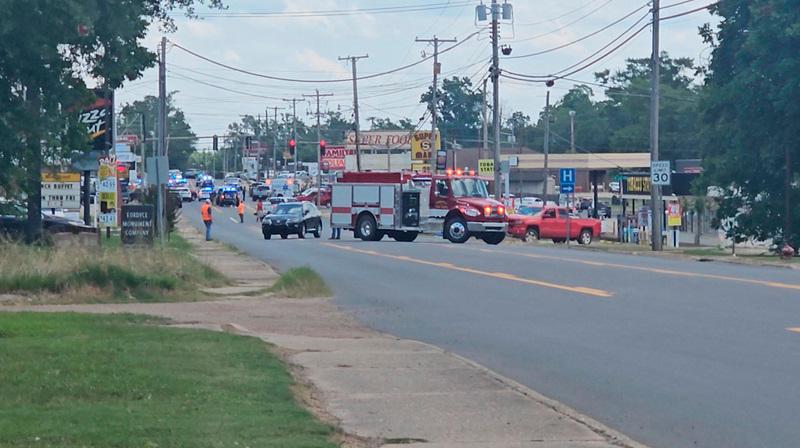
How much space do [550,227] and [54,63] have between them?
40.7 m

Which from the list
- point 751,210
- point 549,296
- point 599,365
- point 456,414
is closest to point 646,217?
point 751,210

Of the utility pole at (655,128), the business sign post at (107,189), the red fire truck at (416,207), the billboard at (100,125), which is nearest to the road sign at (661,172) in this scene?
the utility pole at (655,128)

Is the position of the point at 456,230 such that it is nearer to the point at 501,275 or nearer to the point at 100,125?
the point at 100,125

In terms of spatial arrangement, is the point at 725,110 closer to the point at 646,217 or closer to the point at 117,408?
the point at 646,217

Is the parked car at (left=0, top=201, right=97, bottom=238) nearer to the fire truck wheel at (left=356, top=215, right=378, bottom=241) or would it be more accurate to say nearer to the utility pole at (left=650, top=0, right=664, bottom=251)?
the fire truck wheel at (left=356, top=215, right=378, bottom=241)

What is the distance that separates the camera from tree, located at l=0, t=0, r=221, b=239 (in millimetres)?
16094

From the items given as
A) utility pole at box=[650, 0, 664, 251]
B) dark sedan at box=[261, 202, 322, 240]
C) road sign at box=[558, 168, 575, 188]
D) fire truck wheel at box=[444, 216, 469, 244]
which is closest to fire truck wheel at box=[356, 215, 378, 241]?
fire truck wheel at box=[444, 216, 469, 244]

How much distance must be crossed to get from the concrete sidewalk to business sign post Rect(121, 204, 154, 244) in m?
10.8

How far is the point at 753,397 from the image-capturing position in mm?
11656

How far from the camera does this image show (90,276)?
22.3 m

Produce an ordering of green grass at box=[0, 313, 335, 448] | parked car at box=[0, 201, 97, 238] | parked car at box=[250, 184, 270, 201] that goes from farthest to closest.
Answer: parked car at box=[250, 184, 270, 201] → parked car at box=[0, 201, 97, 238] → green grass at box=[0, 313, 335, 448]

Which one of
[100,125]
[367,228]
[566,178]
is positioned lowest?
[367,228]

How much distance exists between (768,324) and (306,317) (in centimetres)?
717

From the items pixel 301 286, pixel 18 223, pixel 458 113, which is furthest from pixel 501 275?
pixel 458 113
